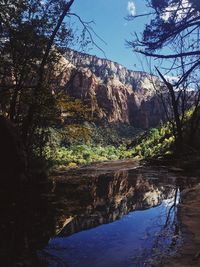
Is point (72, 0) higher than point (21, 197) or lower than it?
higher

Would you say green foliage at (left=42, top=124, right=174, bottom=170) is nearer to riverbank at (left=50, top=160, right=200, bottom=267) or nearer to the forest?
the forest

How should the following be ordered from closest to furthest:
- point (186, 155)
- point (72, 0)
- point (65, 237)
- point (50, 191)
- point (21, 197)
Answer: point (65, 237) < point (21, 197) < point (50, 191) < point (72, 0) < point (186, 155)

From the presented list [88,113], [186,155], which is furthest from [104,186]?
[186,155]

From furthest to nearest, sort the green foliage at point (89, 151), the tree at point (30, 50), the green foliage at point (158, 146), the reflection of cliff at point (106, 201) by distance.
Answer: the green foliage at point (158, 146) → the green foliage at point (89, 151) → the tree at point (30, 50) → the reflection of cliff at point (106, 201)

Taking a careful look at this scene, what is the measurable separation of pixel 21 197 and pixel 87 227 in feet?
11.1

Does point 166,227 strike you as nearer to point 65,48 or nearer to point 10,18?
point 10,18

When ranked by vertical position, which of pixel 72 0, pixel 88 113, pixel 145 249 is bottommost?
pixel 145 249

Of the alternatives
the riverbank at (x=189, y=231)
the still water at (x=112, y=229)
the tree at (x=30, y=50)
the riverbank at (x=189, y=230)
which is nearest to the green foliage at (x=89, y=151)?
the tree at (x=30, y=50)

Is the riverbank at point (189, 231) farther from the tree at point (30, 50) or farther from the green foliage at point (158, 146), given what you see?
the green foliage at point (158, 146)

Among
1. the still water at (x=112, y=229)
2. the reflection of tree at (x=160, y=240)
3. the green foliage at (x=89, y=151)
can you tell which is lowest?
the reflection of tree at (x=160, y=240)

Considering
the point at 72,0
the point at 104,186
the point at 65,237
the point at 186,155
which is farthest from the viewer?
the point at 186,155

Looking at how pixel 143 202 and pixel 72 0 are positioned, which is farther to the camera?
pixel 72 0

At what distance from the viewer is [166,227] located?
643cm

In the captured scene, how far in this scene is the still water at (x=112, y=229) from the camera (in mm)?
4746
